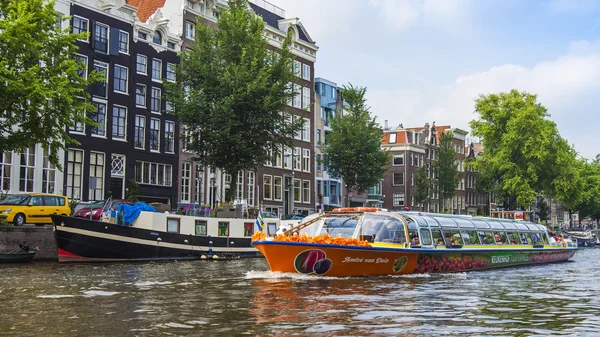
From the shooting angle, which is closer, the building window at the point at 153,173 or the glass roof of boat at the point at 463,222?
the glass roof of boat at the point at 463,222

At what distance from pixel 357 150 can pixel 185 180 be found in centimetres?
1324

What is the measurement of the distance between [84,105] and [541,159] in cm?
4649

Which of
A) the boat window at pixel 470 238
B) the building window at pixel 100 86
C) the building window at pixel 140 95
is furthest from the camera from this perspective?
the building window at pixel 140 95

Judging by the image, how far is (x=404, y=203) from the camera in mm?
85375

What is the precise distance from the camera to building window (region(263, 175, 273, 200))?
196ft

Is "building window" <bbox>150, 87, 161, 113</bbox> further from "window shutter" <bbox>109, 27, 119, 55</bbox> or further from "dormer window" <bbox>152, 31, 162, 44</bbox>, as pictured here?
"window shutter" <bbox>109, 27, 119, 55</bbox>

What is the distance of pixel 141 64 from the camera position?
49.2 metres

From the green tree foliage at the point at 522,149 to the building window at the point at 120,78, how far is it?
3621cm

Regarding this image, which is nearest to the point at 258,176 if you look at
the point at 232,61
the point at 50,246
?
the point at 232,61

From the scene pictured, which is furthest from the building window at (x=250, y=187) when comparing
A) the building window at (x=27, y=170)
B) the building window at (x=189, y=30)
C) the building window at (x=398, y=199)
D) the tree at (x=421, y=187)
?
the building window at (x=398, y=199)

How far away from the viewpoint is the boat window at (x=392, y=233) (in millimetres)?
22906

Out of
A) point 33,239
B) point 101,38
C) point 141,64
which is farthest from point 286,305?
point 141,64

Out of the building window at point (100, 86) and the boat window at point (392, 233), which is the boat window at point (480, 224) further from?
the building window at point (100, 86)

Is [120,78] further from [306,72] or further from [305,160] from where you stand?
[306,72]
